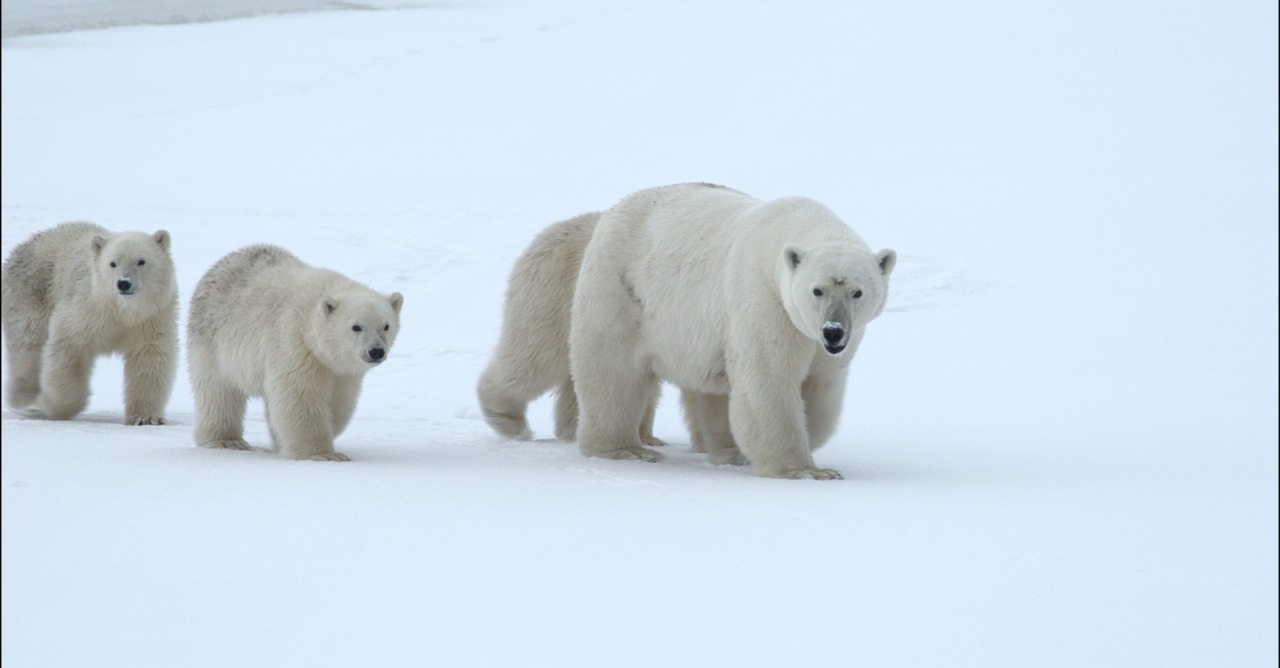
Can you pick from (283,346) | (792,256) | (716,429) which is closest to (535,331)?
(716,429)

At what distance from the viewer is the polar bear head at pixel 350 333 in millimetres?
6262

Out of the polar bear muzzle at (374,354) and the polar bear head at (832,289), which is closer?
the polar bear head at (832,289)

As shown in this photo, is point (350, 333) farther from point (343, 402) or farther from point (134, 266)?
point (134, 266)

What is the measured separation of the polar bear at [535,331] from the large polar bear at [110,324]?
6.35 feet

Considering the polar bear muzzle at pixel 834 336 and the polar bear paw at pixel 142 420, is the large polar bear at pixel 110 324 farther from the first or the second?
the polar bear muzzle at pixel 834 336

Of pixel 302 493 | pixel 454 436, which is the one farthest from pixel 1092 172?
pixel 302 493

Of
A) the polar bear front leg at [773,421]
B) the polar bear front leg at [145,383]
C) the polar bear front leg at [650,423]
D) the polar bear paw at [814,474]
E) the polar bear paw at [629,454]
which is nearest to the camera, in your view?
the polar bear paw at [814,474]

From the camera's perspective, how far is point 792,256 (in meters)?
5.95

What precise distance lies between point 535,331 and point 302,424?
1646 millimetres

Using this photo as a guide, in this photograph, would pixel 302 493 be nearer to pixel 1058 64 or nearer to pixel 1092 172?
pixel 1092 172

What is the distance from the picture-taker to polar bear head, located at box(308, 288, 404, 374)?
6.26 m

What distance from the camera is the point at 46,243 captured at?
859 cm

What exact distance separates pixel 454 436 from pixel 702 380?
64.8 inches

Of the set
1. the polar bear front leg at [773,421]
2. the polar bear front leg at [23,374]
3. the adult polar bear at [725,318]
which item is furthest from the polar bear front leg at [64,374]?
the polar bear front leg at [773,421]
